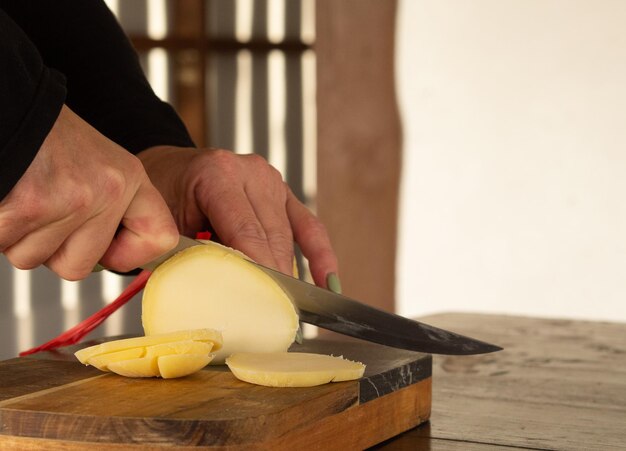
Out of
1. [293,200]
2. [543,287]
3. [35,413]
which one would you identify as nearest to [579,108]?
[543,287]

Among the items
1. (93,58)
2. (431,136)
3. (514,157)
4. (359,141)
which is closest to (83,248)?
(93,58)

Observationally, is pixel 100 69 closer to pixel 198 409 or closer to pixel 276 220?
pixel 276 220

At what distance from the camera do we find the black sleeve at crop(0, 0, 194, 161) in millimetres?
1320

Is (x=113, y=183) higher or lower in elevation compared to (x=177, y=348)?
higher

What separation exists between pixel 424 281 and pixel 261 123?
113 centimetres

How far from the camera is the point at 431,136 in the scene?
13.6 feet

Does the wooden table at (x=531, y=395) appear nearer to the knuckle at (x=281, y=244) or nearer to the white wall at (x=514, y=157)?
the knuckle at (x=281, y=244)

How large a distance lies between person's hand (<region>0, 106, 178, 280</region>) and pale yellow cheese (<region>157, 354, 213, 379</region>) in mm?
103

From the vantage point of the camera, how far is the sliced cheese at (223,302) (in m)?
0.92

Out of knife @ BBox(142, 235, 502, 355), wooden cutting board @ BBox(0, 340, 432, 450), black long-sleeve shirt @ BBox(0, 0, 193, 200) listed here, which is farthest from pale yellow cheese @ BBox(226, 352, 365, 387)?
black long-sleeve shirt @ BBox(0, 0, 193, 200)

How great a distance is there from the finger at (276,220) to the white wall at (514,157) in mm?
2727

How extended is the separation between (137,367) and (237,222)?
29 cm

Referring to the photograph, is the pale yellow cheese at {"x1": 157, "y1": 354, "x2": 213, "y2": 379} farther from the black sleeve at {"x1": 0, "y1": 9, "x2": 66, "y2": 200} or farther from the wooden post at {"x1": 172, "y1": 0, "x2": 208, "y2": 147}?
the wooden post at {"x1": 172, "y1": 0, "x2": 208, "y2": 147}

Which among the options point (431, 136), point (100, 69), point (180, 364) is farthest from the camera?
point (431, 136)
